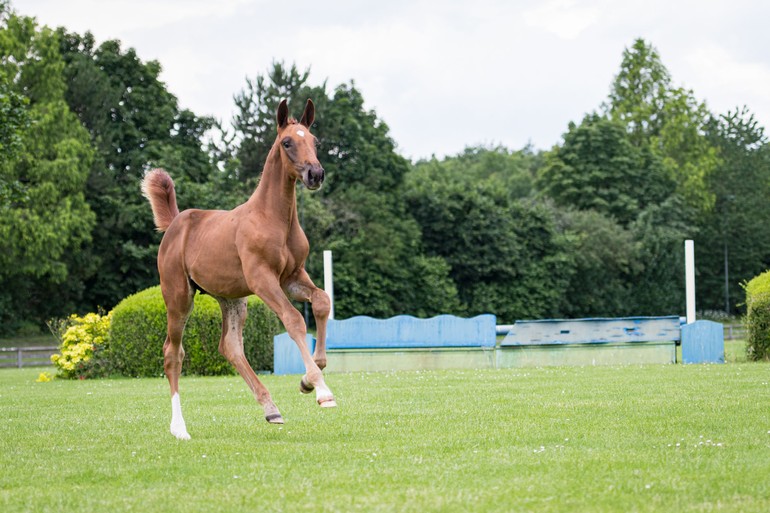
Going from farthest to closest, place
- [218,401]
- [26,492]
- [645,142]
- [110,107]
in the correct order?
1. [645,142]
2. [110,107]
3. [218,401]
4. [26,492]

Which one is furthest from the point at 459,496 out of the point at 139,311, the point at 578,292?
the point at 578,292

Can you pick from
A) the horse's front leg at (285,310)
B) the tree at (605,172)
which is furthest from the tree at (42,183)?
the horse's front leg at (285,310)

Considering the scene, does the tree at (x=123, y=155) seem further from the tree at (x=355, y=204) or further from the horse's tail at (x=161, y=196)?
the horse's tail at (x=161, y=196)

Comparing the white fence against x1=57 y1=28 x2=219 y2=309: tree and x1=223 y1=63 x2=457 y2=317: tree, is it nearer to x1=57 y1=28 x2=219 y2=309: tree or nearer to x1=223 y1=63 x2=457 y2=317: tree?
x1=57 y1=28 x2=219 y2=309: tree

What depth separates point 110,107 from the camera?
2002 inches

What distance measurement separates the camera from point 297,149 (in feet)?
29.8

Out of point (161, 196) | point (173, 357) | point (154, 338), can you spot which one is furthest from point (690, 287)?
point (173, 357)

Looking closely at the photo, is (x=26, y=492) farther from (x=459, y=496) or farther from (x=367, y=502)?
(x=459, y=496)

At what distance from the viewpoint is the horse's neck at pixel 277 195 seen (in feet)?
30.8

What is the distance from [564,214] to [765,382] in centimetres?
5392

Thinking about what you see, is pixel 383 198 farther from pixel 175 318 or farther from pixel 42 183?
pixel 175 318

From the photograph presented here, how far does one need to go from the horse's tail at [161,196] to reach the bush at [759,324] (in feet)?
51.2

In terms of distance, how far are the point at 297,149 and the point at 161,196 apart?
8.15 ft

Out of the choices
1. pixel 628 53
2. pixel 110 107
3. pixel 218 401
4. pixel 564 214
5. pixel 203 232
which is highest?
pixel 628 53
